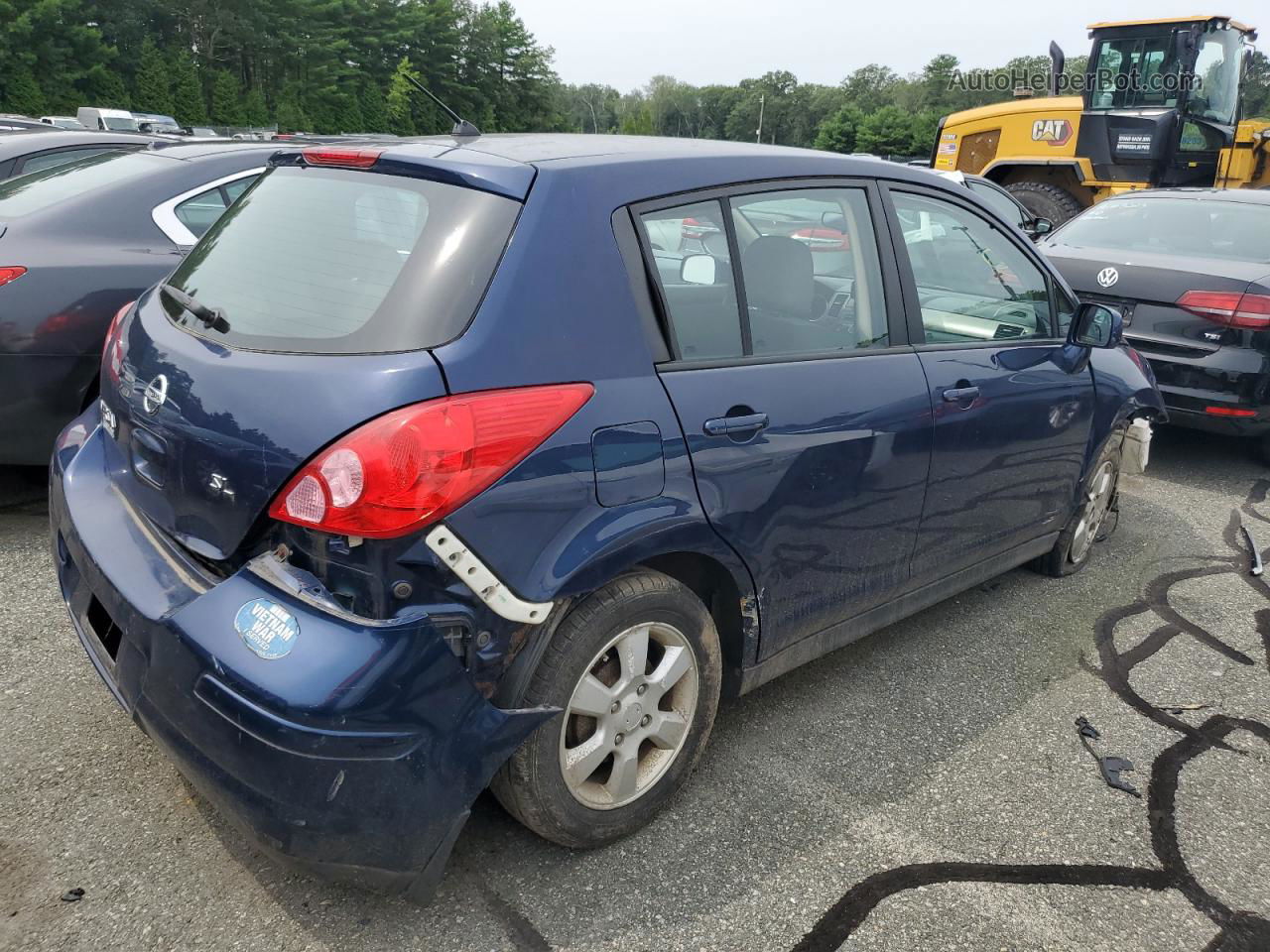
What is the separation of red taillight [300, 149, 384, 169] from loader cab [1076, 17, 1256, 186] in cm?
1181

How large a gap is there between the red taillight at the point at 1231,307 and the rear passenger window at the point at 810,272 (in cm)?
369

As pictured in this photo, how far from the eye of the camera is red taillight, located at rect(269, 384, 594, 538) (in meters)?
1.90

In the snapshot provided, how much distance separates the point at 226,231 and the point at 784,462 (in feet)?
5.44

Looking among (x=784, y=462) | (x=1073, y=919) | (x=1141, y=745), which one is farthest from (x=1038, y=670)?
(x=784, y=462)

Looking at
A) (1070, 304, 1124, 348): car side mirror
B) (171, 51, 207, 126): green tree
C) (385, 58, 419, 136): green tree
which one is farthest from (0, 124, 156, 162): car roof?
(385, 58, 419, 136): green tree

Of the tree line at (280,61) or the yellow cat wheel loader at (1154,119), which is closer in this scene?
the yellow cat wheel loader at (1154,119)

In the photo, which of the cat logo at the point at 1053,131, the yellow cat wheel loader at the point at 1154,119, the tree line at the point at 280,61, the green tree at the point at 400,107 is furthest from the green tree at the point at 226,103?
the yellow cat wheel loader at the point at 1154,119

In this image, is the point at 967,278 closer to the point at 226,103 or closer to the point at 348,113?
the point at 226,103

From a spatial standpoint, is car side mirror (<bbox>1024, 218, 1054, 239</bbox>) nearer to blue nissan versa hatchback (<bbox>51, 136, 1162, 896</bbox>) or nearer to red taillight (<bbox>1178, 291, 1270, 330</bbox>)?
red taillight (<bbox>1178, 291, 1270, 330</bbox>)

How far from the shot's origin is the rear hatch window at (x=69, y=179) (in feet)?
14.0

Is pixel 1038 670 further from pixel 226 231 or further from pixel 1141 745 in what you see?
pixel 226 231

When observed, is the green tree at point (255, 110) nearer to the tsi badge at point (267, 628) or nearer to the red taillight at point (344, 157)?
the red taillight at point (344, 157)

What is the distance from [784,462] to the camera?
8.49ft

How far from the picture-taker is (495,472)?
2.00 metres
